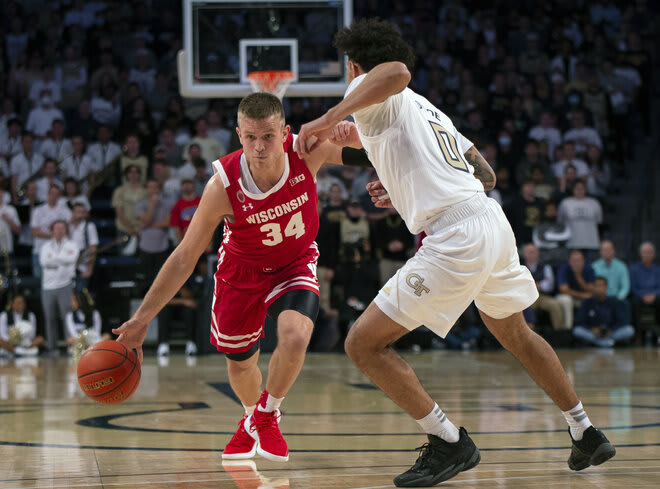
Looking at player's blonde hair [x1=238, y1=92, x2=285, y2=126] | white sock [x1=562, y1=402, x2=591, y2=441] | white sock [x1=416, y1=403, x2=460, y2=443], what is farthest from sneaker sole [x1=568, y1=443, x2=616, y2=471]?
player's blonde hair [x1=238, y1=92, x2=285, y2=126]

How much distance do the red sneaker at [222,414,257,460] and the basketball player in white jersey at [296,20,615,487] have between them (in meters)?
0.93

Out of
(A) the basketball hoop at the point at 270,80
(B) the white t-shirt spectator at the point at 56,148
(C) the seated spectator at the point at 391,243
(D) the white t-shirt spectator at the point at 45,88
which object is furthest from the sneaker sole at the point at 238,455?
(D) the white t-shirt spectator at the point at 45,88

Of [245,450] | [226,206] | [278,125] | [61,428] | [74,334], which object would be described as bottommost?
[74,334]

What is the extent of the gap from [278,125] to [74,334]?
8066 mm

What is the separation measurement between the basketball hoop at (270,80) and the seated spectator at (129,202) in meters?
3.67

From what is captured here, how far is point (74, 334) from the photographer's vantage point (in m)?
11.9

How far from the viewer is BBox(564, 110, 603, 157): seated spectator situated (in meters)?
15.1

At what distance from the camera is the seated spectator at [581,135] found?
15.1 metres

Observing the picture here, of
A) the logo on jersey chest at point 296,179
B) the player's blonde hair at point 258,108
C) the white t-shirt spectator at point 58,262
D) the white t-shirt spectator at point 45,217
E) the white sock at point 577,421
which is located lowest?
the white t-shirt spectator at point 58,262

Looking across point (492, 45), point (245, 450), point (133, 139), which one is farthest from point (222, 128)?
point (245, 450)

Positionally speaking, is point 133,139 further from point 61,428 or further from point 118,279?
point 61,428

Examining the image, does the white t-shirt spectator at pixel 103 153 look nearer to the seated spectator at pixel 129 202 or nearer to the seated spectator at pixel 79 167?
the seated spectator at pixel 79 167

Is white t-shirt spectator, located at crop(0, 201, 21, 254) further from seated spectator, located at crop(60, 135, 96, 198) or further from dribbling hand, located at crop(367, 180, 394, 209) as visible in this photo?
dribbling hand, located at crop(367, 180, 394, 209)

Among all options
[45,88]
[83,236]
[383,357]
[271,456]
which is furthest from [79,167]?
[383,357]
